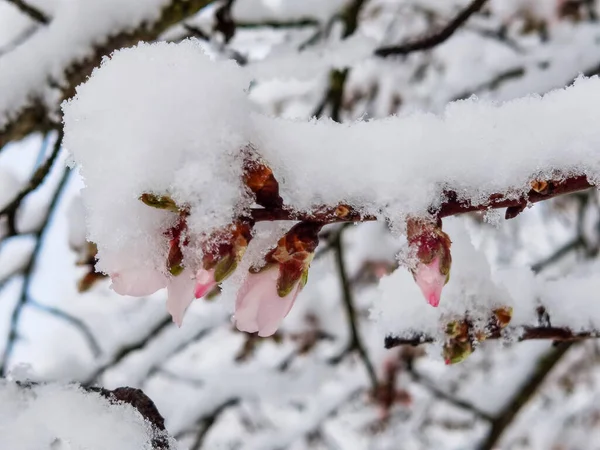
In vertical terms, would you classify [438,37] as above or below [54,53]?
below

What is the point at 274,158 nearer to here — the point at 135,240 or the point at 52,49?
→ the point at 135,240

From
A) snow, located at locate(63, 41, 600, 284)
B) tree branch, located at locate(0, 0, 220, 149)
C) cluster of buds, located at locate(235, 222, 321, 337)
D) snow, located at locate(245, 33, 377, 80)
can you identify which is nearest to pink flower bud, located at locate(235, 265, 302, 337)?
cluster of buds, located at locate(235, 222, 321, 337)

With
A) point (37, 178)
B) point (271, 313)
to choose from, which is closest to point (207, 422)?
point (37, 178)

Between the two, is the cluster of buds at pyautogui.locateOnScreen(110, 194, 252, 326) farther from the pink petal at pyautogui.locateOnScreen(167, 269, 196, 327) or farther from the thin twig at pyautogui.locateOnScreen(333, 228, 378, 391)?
the thin twig at pyautogui.locateOnScreen(333, 228, 378, 391)

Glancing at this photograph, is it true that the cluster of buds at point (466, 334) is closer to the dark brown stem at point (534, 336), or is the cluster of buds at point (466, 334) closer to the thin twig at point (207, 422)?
the dark brown stem at point (534, 336)

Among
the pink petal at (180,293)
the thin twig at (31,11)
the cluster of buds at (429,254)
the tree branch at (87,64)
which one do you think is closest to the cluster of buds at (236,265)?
→ the pink petal at (180,293)

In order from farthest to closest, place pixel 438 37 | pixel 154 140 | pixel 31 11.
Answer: pixel 438 37 < pixel 31 11 < pixel 154 140

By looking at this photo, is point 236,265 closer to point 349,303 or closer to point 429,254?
point 429,254
